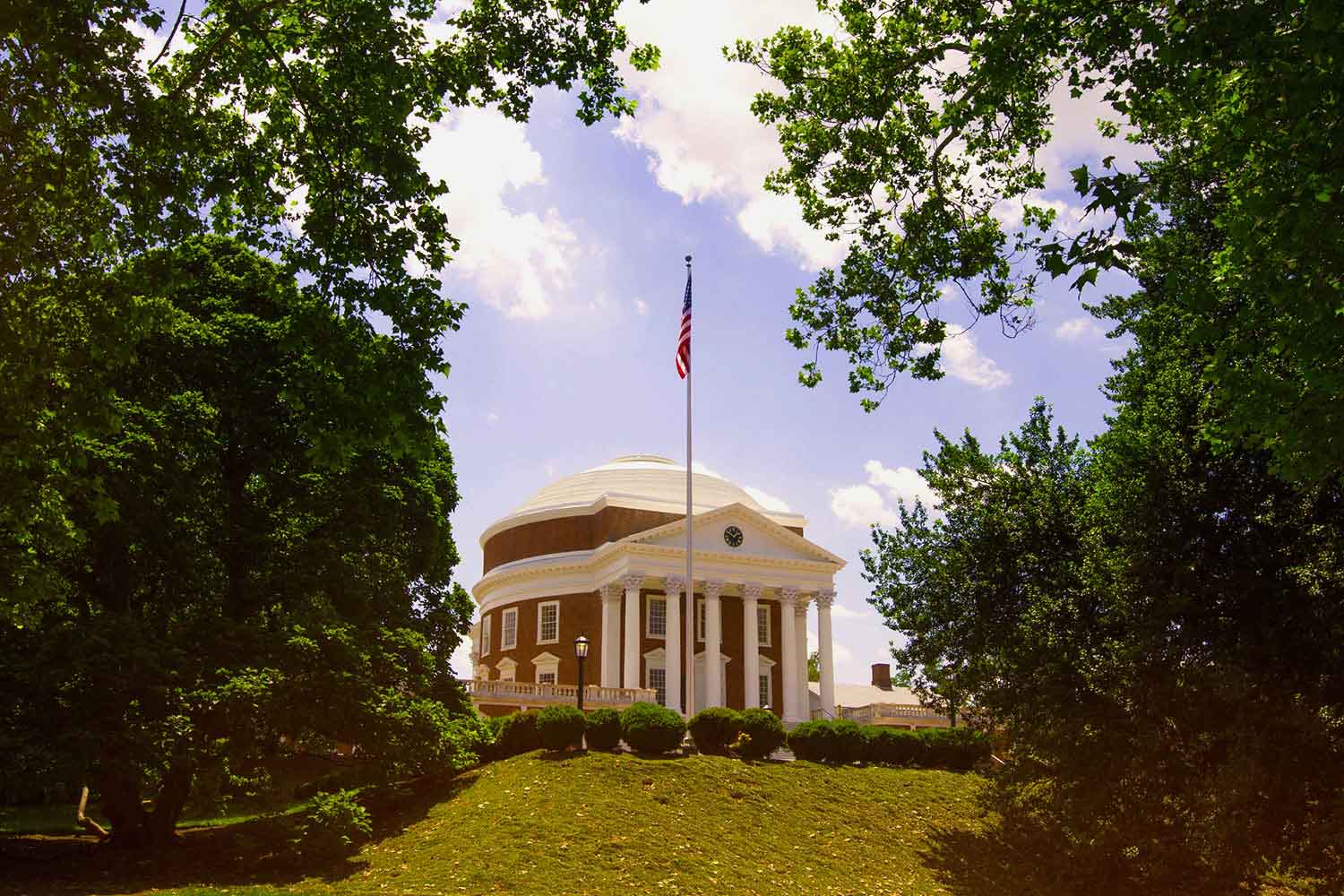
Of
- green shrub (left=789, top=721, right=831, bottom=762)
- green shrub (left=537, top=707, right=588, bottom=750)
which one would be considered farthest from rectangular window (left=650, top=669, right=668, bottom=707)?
green shrub (left=537, top=707, right=588, bottom=750)

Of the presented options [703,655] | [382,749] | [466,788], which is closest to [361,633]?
[382,749]

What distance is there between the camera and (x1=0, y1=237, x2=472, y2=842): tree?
17.4 meters

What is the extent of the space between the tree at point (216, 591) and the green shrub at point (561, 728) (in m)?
4.33

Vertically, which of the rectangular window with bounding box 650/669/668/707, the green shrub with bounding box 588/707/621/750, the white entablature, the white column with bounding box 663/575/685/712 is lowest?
the green shrub with bounding box 588/707/621/750

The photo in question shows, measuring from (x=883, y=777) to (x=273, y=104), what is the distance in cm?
2317

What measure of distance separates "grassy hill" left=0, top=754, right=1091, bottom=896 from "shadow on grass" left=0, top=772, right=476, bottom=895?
0.06 m

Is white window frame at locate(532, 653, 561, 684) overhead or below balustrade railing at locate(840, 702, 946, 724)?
overhead

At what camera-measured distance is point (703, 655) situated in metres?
49.2

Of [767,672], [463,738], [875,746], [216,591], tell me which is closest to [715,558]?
[767,672]

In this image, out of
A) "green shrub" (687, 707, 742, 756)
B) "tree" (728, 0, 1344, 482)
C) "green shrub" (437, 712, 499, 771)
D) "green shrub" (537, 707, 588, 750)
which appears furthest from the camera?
"green shrub" (687, 707, 742, 756)

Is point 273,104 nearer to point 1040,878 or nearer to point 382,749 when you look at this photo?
point 382,749

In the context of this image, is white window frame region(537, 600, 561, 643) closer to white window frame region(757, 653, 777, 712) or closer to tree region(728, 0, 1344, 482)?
white window frame region(757, 653, 777, 712)

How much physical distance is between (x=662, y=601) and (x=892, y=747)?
21944mm

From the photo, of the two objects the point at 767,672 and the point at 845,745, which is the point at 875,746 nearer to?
the point at 845,745
